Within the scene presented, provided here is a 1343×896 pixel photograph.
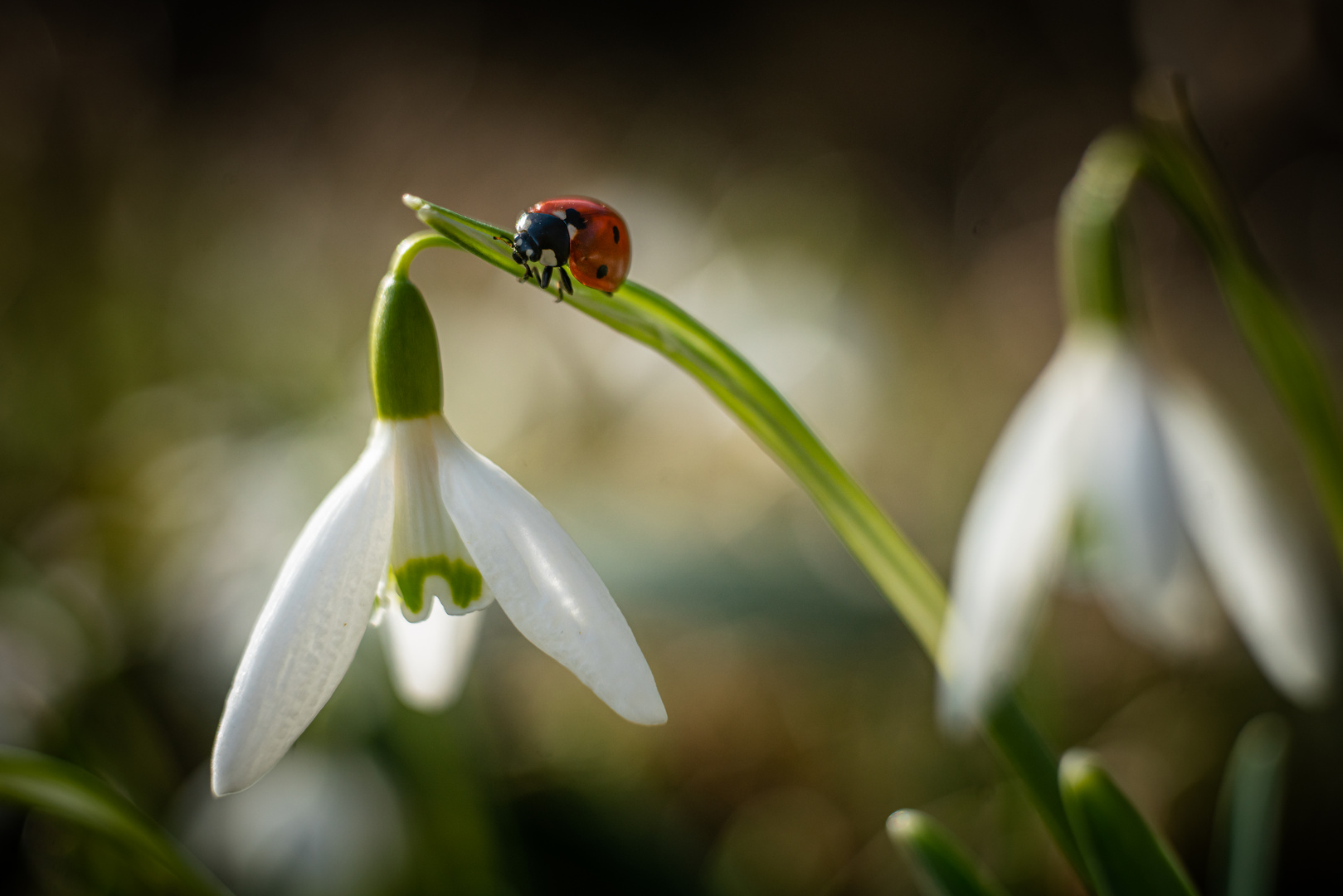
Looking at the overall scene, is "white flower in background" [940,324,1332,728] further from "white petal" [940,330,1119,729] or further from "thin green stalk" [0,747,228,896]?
"thin green stalk" [0,747,228,896]

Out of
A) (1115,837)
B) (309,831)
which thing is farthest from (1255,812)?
(309,831)

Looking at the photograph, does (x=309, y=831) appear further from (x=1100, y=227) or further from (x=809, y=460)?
(x=1100, y=227)

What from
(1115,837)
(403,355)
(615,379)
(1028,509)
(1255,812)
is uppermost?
(615,379)

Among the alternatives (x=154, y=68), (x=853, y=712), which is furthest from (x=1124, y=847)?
(x=154, y=68)

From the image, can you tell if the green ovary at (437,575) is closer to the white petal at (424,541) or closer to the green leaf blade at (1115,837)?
the white petal at (424,541)

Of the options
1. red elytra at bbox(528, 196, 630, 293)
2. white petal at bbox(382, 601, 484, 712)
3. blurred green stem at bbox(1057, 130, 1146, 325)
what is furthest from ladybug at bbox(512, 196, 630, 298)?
blurred green stem at bbox(1057, 130, 1146, 325)

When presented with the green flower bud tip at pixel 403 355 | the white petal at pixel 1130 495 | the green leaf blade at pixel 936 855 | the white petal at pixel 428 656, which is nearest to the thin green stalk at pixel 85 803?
the white petal at pixel 428 656
